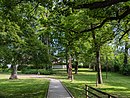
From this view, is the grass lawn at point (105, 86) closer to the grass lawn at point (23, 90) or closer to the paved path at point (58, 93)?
the paved path at point (58, 93)

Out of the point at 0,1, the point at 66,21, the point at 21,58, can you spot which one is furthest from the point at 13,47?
the point at 0,1

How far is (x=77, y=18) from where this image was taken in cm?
2025

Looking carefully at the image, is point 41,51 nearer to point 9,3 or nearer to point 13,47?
point 13,47

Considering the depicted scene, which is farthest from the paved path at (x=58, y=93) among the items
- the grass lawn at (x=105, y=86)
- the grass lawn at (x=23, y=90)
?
the grass lawn at (x=105, y=86)

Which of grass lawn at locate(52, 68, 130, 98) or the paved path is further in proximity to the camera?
grass lawn at locate(52, 68, 130, 98)

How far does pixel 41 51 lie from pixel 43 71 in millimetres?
38478

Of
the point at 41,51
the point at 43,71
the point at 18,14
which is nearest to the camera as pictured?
the point at 18,14

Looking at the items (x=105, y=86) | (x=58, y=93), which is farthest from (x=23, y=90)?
(x=105, y=86)

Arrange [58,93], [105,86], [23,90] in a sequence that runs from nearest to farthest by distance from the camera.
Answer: [58,93], [23,90], [105,86]

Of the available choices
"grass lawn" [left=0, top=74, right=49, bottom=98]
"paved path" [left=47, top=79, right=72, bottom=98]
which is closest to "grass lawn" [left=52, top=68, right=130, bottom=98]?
"paved path" [left=47, top=79, right=72, bottom=98]

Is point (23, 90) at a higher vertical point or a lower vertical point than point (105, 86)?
lower

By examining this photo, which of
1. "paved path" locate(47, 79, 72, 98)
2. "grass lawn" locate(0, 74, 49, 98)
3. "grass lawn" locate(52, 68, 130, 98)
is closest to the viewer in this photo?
"paved path" locate(47, 79, 72, 98)

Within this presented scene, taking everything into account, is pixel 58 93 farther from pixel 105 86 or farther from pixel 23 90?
pixel 105 86

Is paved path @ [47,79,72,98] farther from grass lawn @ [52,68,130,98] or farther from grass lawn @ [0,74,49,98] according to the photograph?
grass lawn @ [52,68,130,98]
